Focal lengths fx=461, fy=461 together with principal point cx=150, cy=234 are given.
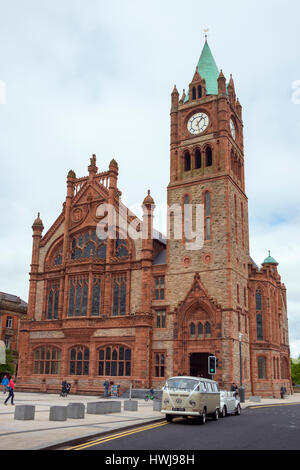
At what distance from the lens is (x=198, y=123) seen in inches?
2023

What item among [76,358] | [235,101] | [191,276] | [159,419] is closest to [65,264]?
[76,358]

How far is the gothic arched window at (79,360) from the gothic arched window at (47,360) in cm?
202

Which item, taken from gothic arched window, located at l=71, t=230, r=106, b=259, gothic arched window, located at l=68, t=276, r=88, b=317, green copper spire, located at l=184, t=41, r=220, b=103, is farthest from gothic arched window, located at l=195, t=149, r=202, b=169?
gothic arched window, located at l=68, t=276, r=88, b=317

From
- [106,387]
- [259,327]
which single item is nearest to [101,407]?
[106,387]

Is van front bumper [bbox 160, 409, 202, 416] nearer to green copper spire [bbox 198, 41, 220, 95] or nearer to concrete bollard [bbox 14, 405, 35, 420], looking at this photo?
concrete bollard [bbox 14, 405, 35, 420]

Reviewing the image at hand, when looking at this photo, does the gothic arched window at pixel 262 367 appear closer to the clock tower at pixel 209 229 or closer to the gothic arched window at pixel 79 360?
the clock tower at pixel 209 229

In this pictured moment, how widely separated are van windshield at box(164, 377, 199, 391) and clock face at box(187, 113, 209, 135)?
1356 inches

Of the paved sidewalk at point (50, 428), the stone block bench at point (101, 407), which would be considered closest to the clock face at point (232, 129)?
the stone block bench at point (101, 407)

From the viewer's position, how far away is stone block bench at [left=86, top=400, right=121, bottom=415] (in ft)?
74.4

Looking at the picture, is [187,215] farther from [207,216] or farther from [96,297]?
[96,297]

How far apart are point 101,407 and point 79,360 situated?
25347 millimetres

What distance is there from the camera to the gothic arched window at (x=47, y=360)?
49250 millimetres

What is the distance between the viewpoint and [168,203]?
163ft
